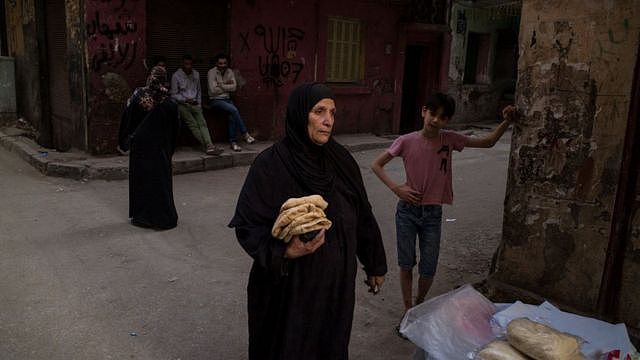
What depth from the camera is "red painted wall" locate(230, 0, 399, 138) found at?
10.7 metres

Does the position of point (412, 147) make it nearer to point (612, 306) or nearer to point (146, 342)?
point (612, 306)

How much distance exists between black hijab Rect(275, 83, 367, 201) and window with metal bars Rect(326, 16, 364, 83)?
979 centimetres

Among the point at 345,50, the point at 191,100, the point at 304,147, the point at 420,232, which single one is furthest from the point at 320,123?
the point at 345,50

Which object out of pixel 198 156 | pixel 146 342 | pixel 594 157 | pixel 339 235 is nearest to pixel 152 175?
pixel 146 342

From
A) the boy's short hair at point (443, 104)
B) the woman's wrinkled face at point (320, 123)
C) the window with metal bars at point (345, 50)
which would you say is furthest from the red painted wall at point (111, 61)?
the woman's wrinkled face at point (320, 123)

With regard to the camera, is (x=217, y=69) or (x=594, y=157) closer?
(x=594, y=157)

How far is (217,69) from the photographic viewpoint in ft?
32.3

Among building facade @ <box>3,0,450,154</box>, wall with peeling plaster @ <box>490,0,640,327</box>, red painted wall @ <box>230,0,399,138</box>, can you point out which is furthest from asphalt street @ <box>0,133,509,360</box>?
red painted wall @ <box>230,0,399,138</box>

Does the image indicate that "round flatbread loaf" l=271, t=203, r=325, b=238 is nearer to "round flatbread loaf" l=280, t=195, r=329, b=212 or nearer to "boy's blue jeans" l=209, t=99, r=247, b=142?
"round flatbread loaf" l=280, t=195, r=329, b=212

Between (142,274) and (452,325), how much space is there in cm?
297

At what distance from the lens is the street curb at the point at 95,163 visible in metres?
8.30

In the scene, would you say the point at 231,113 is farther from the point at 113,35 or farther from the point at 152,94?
the point at 152,94

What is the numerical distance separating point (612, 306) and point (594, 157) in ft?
2.96

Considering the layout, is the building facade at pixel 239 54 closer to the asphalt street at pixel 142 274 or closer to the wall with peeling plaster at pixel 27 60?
the wall with peeling plaster at pixel 27 60
